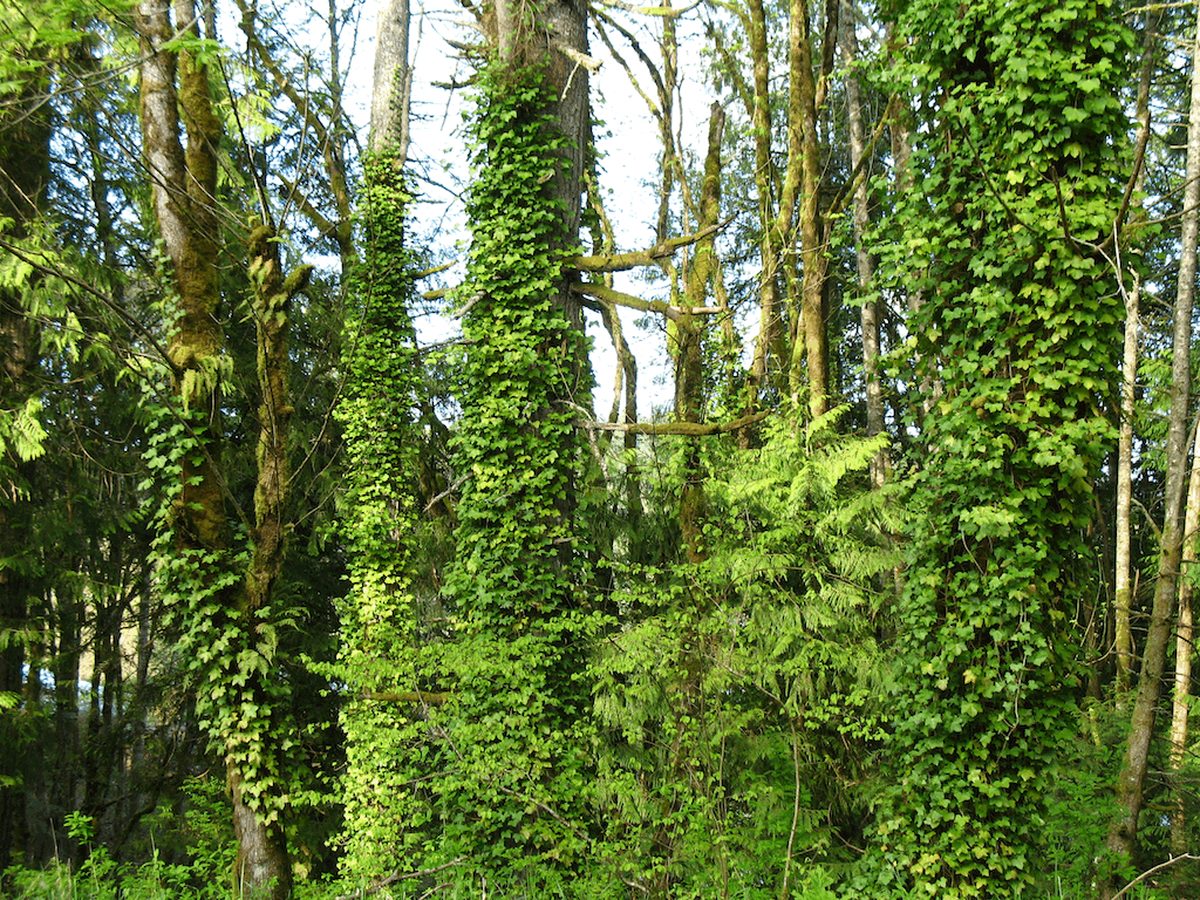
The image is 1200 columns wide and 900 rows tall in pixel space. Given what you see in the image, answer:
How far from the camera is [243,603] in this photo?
6.79 meters

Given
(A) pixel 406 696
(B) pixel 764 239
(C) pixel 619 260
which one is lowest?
(A) pixel 406 696

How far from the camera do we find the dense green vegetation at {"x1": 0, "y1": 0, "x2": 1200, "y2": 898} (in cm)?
594

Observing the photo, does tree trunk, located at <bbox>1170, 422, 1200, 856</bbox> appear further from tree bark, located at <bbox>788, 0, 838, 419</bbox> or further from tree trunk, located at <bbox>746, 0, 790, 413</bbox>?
tree trunk, located at <bbox>746, 0, 790, 413</bbox>

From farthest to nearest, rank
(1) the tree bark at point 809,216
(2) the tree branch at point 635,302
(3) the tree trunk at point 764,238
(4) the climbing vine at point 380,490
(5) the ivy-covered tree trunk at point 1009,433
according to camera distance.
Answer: (3) the tree trunk at point 764,238 → (1) the tree bark at point 809,216 → (4) the climbing vine at point 380,490 → (2) the tree branch at point 635,302 → (5) the ivy-covered tree trunk at point 1009,433

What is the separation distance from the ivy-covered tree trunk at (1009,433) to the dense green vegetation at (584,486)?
0.03m

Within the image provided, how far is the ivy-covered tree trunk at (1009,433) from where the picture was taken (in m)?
5.84

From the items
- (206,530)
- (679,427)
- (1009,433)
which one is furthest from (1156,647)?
(206,530)

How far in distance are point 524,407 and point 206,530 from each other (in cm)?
289

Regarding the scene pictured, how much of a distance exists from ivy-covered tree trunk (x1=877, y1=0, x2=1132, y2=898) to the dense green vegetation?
0.03m

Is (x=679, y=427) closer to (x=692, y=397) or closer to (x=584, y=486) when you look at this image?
(x=584, y=486)

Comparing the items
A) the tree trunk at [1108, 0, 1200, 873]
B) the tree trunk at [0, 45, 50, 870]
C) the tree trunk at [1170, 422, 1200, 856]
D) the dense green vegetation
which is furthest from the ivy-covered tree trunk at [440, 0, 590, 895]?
the tree trunk at [1170, 422, 1200, 856]

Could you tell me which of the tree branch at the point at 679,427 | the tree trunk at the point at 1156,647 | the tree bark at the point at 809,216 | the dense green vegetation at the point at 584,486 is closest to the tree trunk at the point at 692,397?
the dense green vegetation at the point at 584,486

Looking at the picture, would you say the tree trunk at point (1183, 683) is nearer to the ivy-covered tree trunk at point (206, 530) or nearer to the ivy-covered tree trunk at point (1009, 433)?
the ivy-covered tree trunk at point (1009, 433)

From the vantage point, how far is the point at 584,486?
345 inches
